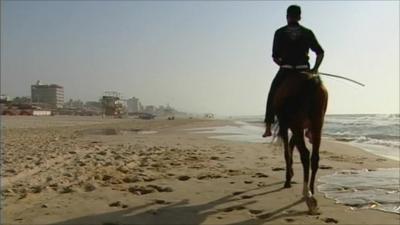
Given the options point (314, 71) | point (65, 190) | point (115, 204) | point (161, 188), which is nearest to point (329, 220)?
point (314, 71)

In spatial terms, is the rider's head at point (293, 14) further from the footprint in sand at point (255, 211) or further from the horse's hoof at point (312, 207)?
the footprint in sand at point (255, 211)

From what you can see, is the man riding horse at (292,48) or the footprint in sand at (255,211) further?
the man riding horse at (292,48)

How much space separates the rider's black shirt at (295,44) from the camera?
6242 mm

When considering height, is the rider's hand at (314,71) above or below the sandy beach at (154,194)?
above

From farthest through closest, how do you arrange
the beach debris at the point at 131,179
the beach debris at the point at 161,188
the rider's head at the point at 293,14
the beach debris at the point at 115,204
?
the beach debris at the point at 131,179
the beach debris at the point at 161,188
the rider's head at the point at 293,14
the beach debris at the point at 115,204

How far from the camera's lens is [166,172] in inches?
329

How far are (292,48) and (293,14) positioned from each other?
52cm

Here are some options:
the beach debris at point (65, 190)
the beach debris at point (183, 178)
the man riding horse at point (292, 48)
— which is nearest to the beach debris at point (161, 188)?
the beach debris at point (183, 178)

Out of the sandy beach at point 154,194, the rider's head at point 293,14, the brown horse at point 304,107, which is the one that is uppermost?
the rider's head at point 293,14

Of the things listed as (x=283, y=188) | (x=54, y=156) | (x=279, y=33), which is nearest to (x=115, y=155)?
(x=54, y=156)

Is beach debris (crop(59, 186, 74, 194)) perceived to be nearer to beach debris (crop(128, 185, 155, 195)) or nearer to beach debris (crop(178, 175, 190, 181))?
beach debris (crop(128, 185, 155, 195))

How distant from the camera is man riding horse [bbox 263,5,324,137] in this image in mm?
6223

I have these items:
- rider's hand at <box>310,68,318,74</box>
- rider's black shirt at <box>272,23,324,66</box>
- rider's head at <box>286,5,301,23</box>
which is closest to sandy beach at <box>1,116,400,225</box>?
rider's hand at <box>310,68,318,74</box>

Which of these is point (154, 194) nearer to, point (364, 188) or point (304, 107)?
point (304, 107)
